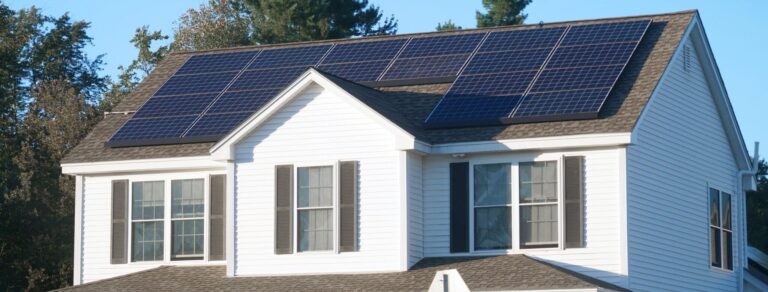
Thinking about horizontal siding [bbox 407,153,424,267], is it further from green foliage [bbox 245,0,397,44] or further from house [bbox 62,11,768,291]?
green foliage [bbox 245,0,397,44]

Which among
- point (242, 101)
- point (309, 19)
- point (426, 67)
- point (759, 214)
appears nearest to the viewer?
point (242, 101)

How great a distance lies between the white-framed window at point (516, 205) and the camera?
27500 millimetres

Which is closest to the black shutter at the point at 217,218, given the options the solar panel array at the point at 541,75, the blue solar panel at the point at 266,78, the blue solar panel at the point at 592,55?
the blue solar panel at the point at 266,78

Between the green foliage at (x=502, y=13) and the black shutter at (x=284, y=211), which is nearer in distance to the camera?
the black shutter at (x=284, y=211)

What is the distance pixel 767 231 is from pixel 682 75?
74.1 feet

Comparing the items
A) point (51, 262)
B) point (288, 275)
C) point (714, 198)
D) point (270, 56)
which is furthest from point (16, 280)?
point (714, 198)

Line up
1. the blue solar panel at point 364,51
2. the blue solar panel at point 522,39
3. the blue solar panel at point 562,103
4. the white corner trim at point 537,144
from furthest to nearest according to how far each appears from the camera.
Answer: the blue solar panel at point 364,51 < the blue solar panel at point 522,39 < the blue solar panel at point 562,103 < the white corner trim at point 537,144

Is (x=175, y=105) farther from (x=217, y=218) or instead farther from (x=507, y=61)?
(x=507, y=61)

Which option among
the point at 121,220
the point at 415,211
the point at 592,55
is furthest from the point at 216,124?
the point at 592,55

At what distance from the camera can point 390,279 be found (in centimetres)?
2692

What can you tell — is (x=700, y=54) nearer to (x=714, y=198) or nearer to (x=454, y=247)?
(x=714, y=198)

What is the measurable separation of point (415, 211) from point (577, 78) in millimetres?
4182

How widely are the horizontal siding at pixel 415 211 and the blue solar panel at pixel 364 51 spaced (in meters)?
4.98

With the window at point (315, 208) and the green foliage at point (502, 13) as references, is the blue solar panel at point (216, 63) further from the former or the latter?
the green foliage at point (502, 13)
